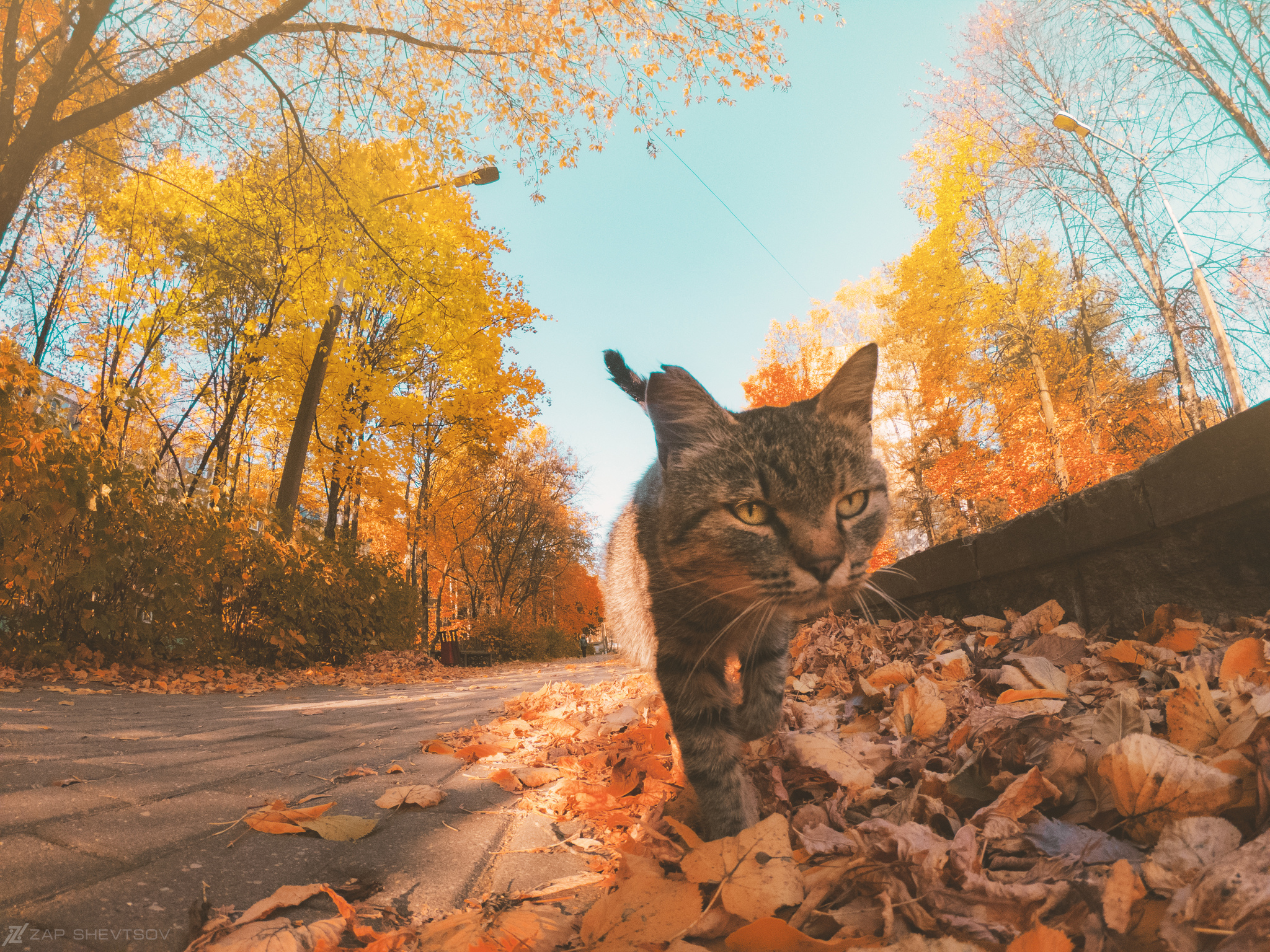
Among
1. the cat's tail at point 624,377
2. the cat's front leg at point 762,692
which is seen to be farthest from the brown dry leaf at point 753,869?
the cat's tail at point 624,377

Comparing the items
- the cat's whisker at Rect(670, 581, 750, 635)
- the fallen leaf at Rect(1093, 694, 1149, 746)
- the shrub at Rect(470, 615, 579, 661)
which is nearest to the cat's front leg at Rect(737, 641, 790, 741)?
the cat's whisker at Rect(670, 581, 750, 635)

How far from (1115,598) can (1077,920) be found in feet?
7.13

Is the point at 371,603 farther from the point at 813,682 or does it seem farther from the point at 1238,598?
the point at 1238,598

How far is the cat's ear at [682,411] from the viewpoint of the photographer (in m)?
2.29

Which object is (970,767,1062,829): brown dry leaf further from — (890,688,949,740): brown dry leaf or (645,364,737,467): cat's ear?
(645,364,737,467): cat's ear

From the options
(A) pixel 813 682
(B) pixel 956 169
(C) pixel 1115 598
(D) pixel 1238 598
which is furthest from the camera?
(B) pixel 956 169

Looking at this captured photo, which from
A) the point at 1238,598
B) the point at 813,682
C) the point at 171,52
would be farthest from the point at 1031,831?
the point at 171,52

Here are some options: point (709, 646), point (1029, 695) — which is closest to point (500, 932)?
point (709, 646)

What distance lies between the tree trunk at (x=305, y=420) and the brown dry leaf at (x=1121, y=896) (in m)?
10.8

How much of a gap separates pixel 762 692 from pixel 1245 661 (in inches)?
56.4

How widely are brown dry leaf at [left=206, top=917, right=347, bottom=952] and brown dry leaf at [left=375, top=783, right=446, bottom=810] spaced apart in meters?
0.75

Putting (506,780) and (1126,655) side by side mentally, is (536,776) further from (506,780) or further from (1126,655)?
(1126,655)

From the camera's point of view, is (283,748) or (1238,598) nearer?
(1238,598)

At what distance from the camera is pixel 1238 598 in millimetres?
2082
